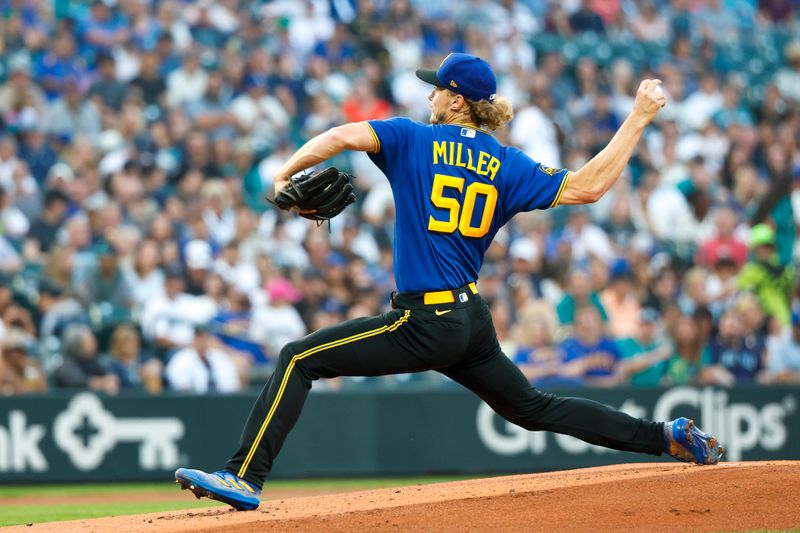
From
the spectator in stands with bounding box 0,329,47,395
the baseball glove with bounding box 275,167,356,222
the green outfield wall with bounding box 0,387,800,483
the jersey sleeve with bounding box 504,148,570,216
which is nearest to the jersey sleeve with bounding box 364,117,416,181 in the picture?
the baseball glove with bounding box 275,167,356,222

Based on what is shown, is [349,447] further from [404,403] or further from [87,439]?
[87,439]

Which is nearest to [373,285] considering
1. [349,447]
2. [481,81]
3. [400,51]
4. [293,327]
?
[293,327]

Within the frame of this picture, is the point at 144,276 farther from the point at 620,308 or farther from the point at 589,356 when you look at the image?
the point at 620,308

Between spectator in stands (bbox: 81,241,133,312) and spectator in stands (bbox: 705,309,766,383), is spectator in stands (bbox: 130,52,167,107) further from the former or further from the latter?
spectator in stands (bbox: 705,309,766,383)

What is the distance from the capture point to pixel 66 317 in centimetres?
1180

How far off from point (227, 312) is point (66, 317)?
162cm

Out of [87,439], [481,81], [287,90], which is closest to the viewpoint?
[481,81]

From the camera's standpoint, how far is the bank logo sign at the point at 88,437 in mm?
11250

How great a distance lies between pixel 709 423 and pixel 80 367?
607 cm

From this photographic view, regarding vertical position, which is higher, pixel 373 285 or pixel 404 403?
pixel 373 285

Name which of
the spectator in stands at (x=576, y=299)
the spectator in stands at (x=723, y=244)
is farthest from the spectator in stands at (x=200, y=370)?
the spectator in stands at (x=723, y=244)

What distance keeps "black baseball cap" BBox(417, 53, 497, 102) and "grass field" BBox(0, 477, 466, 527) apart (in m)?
3.91

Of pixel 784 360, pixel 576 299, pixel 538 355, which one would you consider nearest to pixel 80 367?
pixel 538 355

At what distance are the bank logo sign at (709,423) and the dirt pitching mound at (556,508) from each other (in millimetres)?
5285
